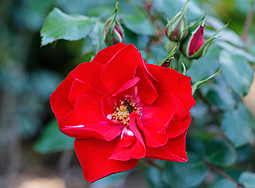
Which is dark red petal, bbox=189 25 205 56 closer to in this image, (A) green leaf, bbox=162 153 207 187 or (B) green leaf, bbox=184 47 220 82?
(B) green leaf, bbox=184 47 220 82

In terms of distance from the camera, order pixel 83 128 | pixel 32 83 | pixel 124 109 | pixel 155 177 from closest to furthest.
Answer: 1. pixel 83 128
2. pixel 124 109
3. pixel 155 177
4. pixel 32 83

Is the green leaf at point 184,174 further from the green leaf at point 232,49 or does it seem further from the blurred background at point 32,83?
the blurred background at point 32,83

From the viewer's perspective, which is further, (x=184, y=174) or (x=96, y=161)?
(x=184, y=174)

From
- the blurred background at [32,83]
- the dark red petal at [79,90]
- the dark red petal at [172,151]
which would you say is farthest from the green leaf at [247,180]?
the blurred background at [32,83]

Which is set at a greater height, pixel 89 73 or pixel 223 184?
pixel 89 73

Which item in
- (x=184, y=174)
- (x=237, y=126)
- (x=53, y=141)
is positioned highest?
(x=237, y=126)

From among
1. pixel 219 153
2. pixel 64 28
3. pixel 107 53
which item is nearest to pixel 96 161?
pixel 107 53

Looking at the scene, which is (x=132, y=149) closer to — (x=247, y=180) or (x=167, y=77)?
(x=167, y=77)

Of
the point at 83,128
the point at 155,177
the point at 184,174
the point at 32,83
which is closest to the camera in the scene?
the point at 83,128
